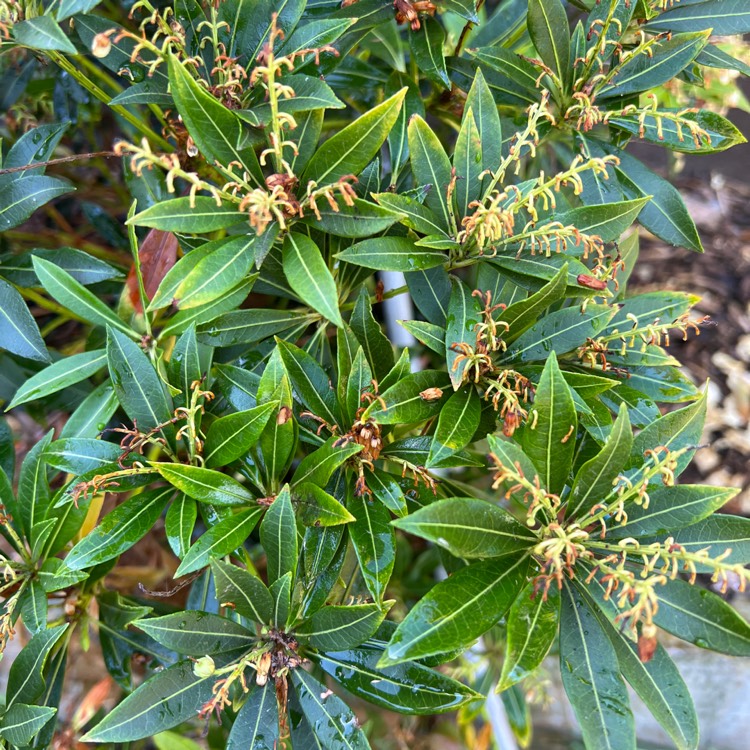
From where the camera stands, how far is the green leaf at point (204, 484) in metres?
0.70

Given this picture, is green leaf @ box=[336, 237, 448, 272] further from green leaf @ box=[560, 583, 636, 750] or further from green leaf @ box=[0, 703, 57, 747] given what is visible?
green leaf @ box=[0, 703, 57, 747]

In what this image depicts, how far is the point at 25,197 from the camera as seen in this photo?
86cm

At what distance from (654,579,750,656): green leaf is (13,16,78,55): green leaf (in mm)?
843

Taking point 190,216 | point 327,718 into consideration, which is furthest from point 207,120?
point 327,718

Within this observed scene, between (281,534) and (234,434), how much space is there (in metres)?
0.12

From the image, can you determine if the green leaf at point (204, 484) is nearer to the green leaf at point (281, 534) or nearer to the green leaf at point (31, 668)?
the green leaf at point (281, 534)

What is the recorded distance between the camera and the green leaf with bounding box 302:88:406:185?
26.9 inches

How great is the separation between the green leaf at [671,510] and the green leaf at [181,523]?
456 mm

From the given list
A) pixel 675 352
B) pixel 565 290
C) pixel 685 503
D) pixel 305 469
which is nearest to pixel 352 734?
pixel 305 469

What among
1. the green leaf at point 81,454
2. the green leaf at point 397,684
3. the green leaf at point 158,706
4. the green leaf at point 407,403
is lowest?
the green leaf at point 397,684

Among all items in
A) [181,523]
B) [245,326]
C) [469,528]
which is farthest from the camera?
[245,326]

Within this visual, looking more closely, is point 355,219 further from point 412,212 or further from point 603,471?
point 603,471

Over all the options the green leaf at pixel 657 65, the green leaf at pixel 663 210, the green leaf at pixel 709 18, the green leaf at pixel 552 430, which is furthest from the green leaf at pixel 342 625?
the green leaf at pixel 709 18

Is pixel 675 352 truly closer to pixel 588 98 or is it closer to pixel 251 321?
pixel 588 98
